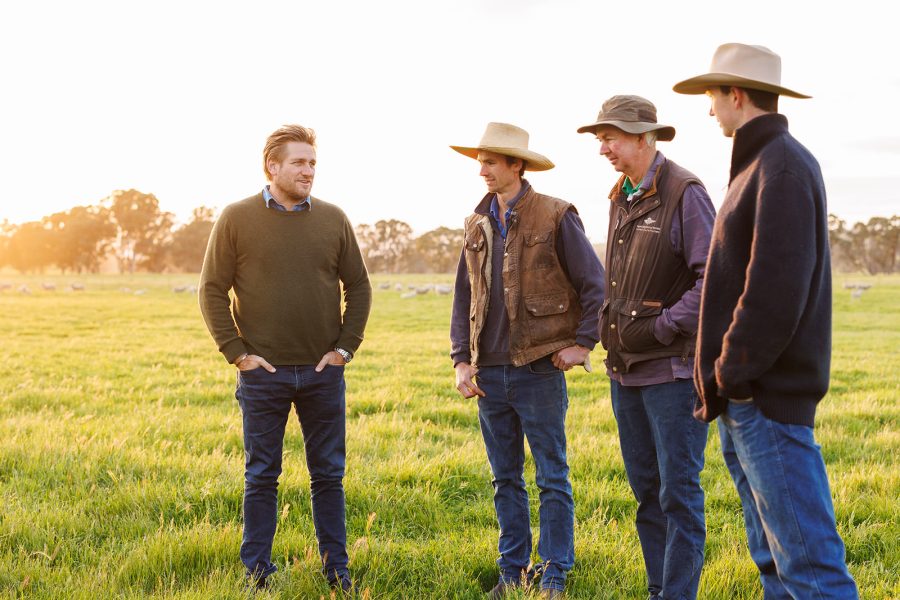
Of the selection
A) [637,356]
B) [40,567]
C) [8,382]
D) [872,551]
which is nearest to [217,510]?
[40,567]

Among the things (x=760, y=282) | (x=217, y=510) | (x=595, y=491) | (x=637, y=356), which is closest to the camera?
(x=760, y=282)

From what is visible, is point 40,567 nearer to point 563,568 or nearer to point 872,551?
point 563,568

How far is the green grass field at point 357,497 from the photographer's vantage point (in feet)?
13.8

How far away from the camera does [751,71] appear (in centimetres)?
287

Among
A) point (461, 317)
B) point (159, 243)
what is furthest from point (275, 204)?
point (159, 243)

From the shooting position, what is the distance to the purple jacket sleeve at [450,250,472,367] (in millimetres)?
4617

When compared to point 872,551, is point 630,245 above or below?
above

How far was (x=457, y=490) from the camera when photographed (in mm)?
5836

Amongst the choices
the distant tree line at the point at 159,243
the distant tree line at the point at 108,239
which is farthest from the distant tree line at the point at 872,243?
the distant tree line at the point at 108,239

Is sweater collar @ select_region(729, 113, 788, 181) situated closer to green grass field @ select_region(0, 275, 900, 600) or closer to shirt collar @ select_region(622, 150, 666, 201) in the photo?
shirt collar @ select_region(622, 150, 666, 201)

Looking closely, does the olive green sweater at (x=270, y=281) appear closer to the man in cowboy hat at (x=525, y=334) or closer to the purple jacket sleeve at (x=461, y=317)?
the purple jacket sleeve at (x=461, y=317)

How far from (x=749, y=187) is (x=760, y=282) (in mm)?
386

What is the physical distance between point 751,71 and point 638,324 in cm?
138

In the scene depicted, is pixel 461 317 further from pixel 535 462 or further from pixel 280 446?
pixel 280 446
